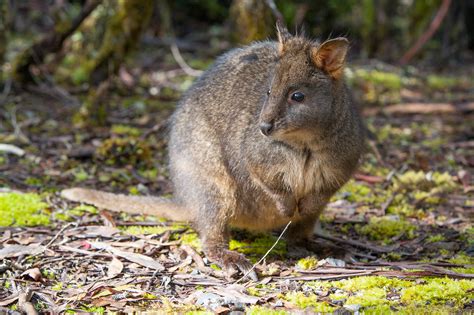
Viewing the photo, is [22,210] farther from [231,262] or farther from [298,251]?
[298,251]

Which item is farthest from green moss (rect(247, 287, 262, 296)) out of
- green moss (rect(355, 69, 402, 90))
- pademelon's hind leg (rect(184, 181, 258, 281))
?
green moss (rect(355, 69, 402, 90))

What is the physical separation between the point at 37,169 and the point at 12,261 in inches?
94.1

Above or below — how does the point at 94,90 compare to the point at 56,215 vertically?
above

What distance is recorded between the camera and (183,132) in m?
5.70

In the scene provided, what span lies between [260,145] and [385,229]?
1629 mm

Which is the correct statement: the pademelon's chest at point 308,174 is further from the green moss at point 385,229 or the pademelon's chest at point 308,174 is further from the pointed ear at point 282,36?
the green moss at point 385,229

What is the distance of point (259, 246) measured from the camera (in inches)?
220

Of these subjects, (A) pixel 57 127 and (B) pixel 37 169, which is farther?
(A) pixel 57 127

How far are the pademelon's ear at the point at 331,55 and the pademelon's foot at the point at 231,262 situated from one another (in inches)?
62.9

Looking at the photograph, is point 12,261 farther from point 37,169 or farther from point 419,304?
point 419,304

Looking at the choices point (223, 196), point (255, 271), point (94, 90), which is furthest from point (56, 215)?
point (94, 90)

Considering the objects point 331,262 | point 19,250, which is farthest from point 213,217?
point 19,250

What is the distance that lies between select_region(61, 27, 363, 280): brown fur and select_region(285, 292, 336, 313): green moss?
0.68m

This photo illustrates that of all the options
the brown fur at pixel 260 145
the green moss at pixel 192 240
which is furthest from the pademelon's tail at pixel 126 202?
the green moss at pixel 192 240
